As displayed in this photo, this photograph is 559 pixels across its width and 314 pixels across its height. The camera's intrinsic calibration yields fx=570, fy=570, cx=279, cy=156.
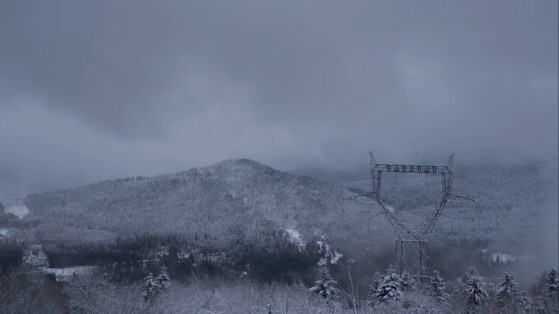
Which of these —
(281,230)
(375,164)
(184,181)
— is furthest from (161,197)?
(375,164)

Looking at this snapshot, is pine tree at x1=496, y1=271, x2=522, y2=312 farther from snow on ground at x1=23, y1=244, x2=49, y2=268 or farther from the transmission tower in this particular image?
snow on ground at x1=23, y1=244, x2=49, y2=268

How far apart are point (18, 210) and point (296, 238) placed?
7299cm

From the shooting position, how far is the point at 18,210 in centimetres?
9262

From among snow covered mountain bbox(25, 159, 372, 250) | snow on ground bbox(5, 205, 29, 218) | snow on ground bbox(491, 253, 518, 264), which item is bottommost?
snow on ground bbox(491, 253, 518, 264)

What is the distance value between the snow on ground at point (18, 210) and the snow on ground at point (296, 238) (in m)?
58.7

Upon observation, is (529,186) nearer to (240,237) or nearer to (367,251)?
(367,251)

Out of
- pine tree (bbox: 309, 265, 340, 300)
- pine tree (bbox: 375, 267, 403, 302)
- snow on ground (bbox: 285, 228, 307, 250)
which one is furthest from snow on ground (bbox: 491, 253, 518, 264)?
snow on ground (bbox: 285, 228, 307, 250)

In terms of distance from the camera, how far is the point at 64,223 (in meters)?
118

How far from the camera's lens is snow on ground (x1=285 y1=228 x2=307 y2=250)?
438 ft

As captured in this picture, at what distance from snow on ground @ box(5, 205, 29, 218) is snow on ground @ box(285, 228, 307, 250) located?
5874cm

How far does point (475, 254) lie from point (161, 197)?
403ft

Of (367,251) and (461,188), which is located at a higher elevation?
(461,188)

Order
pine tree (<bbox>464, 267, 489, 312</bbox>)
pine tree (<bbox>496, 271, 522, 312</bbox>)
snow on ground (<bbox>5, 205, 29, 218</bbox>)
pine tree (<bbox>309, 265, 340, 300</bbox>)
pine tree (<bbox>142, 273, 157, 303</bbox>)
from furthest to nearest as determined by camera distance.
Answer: snow on ground (<bbox>5, 205, 29, 218</bbox>) < pine tree (<bbox>142, 273, 157, 303</bbox>) < pine tree (<bbox>309, 265, 340, 300</bbox>) < pine tree (<bbox>496, 271, 522, 312</bbox>) < pine tree (<bbox>464, 267, 489, 312</bbox>)

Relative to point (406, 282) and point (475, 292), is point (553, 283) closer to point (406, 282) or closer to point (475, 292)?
point (475, 292)
